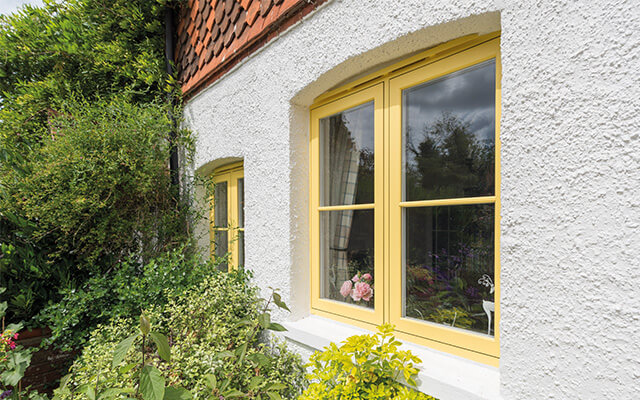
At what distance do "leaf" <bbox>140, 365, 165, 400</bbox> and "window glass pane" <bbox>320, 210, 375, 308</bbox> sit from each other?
1187 mm

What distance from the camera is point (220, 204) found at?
3914 millimetres

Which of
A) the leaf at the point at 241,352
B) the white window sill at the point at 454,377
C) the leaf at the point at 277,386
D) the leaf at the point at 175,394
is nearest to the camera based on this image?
the white window sill at the point at 454,377

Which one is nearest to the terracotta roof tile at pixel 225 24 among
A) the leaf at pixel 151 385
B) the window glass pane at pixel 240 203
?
the window glass pane at pixel 240 203

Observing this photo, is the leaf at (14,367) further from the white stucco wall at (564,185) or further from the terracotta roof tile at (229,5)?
the terracotta roof tile at (229,5)

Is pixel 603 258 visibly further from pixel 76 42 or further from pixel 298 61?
pixel 76 42

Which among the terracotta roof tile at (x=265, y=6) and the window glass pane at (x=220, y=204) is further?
the window glass pane at (x=220, y=204)

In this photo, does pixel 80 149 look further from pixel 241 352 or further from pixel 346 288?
pixel 346 288

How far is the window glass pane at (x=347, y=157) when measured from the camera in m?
2.21

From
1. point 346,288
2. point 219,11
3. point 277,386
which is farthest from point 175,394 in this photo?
point 219,11

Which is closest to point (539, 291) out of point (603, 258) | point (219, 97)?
point (603, 258)

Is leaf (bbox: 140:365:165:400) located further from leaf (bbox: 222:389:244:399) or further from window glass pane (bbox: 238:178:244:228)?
window glass pane (bbox: 238:178:244:228)

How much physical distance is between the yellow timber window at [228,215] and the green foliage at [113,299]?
1.48 feet

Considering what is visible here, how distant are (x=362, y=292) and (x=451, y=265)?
64 centimetres

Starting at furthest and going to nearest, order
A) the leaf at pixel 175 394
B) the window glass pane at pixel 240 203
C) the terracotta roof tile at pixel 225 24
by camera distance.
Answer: the window glass pane at pixel 240 203
the terracotta roof tile at pixel 225 24
the leaf at pixel 175 394
